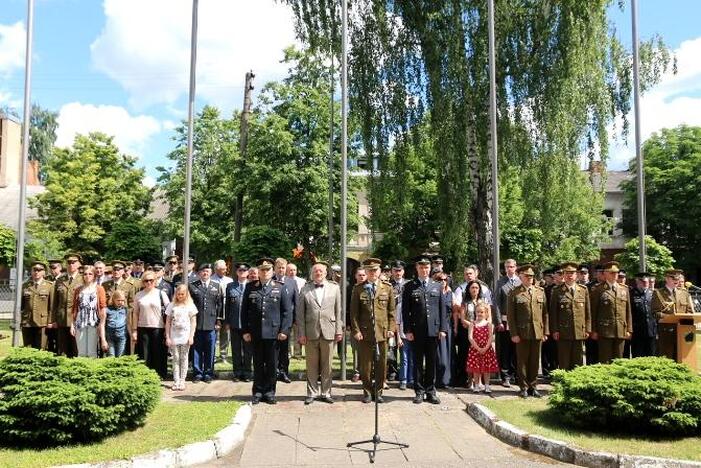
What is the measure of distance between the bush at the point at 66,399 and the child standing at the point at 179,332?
2.75 m

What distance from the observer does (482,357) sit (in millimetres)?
10227

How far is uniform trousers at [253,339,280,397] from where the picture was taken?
940 centimetres

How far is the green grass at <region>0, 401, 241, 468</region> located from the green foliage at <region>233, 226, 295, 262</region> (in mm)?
12470

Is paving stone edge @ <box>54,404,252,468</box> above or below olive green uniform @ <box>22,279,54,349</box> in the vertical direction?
below

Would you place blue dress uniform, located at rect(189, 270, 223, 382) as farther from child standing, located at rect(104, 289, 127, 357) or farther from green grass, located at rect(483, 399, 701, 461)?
green grass, located at rect(483, 399, 701, 461)

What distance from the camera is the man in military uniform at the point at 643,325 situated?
1130 centimetres

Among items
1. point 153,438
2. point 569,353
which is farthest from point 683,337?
point 153,438

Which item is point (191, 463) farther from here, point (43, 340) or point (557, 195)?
point (557, 195)

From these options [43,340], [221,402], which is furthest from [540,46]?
[43,340]

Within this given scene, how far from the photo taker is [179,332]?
1027 cm

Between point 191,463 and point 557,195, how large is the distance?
1324cm

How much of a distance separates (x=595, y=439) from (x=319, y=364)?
4.10 m

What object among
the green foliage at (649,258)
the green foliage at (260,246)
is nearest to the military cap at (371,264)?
the green foliage at (260,246)

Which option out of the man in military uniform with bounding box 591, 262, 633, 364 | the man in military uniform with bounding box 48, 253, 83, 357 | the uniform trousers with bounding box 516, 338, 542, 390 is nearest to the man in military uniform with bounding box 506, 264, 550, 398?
the uniform trousers with bounding box 516, 338, 542, 390
